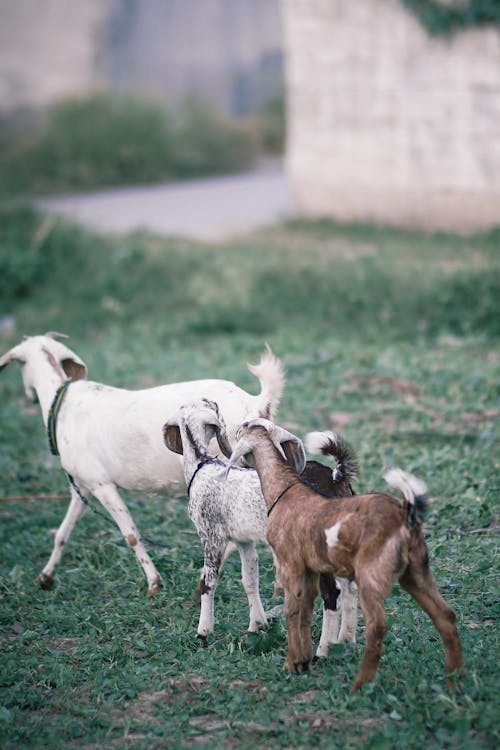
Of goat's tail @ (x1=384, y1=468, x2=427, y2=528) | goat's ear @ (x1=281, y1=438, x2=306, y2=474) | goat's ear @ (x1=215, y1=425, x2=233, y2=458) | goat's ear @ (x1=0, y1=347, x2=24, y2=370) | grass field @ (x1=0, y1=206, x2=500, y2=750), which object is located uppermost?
goat's tail @ (x1=384, y1=468, x2=427, y2=528)

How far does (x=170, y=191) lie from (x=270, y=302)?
7.28m

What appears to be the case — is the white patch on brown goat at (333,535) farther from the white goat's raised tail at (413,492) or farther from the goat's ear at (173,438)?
the goat's ear at (173,438)

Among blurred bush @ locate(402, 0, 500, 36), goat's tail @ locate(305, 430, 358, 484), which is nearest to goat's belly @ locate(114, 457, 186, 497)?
goat's tail @ locate(305, 430, 358, 484)

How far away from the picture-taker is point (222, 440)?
4906 millimetres

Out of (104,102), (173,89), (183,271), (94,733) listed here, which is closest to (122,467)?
(94,733)

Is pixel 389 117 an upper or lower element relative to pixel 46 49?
upper

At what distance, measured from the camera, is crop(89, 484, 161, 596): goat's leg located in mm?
5340

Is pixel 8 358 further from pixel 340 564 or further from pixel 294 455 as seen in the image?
pixel 340 564

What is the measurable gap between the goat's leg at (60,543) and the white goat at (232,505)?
1.05 meters

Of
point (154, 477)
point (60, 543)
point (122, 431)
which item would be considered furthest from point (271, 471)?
point (60, 543)

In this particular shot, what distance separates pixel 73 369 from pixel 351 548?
8.87ft

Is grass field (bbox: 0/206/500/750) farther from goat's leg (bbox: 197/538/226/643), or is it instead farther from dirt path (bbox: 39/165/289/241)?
dirt path (bbox: 39/165/289/241)

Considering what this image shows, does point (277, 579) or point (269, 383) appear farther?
point (269, 383)

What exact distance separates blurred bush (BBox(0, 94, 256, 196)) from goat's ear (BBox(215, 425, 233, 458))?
1350cm
